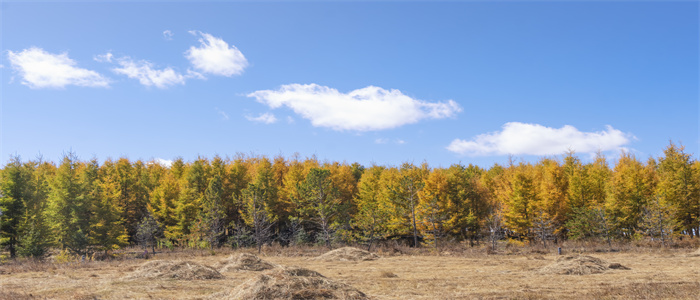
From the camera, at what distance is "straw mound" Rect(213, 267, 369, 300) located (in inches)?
483

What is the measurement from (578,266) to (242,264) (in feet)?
→ 57.8

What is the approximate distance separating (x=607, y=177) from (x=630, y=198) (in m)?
6.14

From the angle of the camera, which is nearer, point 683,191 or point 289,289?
point 289,289

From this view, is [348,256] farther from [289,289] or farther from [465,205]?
[465,205]

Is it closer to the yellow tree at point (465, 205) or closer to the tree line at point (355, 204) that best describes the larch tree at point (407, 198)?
the tree line at point (355, 204)

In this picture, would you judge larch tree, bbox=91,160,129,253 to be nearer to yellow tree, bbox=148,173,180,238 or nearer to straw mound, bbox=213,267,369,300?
yellow tree, bbox=148,173,180,238

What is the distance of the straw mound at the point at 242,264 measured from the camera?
23.0 metres

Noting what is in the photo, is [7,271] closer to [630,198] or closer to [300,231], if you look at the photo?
[300,231]

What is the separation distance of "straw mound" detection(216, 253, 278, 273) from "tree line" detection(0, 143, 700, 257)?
62.2ft

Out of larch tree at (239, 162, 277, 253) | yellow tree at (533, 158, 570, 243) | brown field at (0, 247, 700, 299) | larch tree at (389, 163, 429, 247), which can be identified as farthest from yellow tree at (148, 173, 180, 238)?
yellow tree at (533, 158, 570, 243)

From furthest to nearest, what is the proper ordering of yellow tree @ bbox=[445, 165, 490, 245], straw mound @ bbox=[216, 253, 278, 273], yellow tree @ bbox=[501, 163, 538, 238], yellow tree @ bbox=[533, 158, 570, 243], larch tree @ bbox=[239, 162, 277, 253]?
yellow tree @ bbox=[445, 165, 490, 245], yellow tree @ bbox=[501, 163, 538, 238], yellow tree @ bbox=[533, 158, 570, 243], larch tree @ bbox=[239, 162, 277, 253], straw mound @ bbox=[216, 253, 278, 273]

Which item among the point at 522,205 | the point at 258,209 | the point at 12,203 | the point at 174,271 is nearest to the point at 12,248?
the point at 12,203

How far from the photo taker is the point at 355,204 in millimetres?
63031

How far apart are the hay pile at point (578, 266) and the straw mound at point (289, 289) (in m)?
12.0
